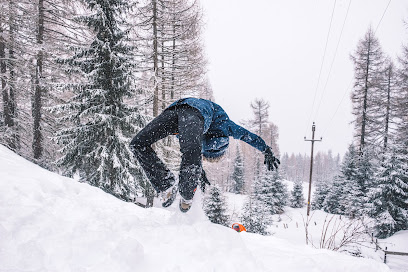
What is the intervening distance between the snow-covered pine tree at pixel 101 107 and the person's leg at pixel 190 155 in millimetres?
6085

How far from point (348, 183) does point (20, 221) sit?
21663 mm

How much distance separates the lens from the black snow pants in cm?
163

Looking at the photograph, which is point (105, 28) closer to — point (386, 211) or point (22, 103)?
point (22, 103)

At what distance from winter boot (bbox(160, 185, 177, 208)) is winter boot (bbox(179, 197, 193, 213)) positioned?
30cm

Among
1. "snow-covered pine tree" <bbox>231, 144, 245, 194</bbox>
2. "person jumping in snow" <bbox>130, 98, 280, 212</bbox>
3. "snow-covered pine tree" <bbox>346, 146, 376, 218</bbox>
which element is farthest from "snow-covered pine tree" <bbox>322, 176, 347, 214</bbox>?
"person jumping in snow" <bbox>130, 98, 280, 212</bbox>

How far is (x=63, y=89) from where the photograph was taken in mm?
7164

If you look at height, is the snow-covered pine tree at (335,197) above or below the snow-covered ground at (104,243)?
below

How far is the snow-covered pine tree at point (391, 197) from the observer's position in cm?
1067

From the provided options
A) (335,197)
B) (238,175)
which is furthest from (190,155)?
(238,175)

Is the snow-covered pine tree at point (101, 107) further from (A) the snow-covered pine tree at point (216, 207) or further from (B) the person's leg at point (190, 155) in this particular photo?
(B) the person's leg at point (190, 155)

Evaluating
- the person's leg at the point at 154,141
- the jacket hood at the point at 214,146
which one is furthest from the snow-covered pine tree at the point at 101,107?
the jacket hood at the point at 214,146

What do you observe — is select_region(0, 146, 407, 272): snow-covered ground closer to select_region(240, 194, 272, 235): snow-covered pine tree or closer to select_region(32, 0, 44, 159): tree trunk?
select_region(240, 194, 272, 235): snow-covered pine tree

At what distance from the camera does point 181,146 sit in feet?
5.57

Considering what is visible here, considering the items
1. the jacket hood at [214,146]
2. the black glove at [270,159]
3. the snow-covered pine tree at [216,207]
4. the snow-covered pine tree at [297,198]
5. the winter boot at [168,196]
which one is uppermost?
the jacket hood at [214,146]
